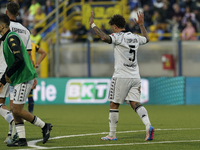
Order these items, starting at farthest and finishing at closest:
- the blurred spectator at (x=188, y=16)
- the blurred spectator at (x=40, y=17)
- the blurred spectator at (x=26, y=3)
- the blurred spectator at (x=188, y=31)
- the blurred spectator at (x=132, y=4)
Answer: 1. the blurred spectator at (x=26, y=3)
2. the blurred spectator at (x=40, y=17)
3. the blurred spectator at (x=132, y=4)
4. the blurred spectator at (x=188, y=16)
5. the blurred spectator at (x=188, y=31)

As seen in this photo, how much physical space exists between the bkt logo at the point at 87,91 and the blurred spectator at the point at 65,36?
411 centimetres

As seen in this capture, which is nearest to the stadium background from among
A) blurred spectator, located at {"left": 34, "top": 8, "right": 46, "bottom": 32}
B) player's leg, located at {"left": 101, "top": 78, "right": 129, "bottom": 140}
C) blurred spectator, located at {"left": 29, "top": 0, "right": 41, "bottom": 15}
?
blurred spectator, located at {"left": 34, "top": 8, "right": 46, "bottom": 32}

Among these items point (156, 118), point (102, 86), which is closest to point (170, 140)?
point (156, 118)

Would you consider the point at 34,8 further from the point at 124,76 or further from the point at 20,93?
the point at 20,93

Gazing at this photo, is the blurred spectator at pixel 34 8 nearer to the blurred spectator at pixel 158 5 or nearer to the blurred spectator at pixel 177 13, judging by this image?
the blurred spectator at pixel 158 5

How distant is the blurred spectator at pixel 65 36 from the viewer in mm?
22767

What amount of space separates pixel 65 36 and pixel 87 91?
507 centimetres

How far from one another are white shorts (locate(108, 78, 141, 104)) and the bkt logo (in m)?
10.6

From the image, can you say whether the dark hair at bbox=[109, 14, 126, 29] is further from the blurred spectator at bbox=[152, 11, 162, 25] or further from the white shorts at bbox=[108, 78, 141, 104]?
the blurred spectator at bbox=[152, 11, 162, 25]

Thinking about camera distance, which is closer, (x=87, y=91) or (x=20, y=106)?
(x=20, y=106)

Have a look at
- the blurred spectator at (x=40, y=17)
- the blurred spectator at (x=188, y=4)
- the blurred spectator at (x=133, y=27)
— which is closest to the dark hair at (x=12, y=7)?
the blurred spectator at (x=133, y=27)

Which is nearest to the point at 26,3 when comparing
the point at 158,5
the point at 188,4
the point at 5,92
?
the point at 158,5

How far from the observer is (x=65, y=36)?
76.0 feet

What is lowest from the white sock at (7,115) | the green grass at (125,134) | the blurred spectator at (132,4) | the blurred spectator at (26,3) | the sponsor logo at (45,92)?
the green grass at (125,134)
